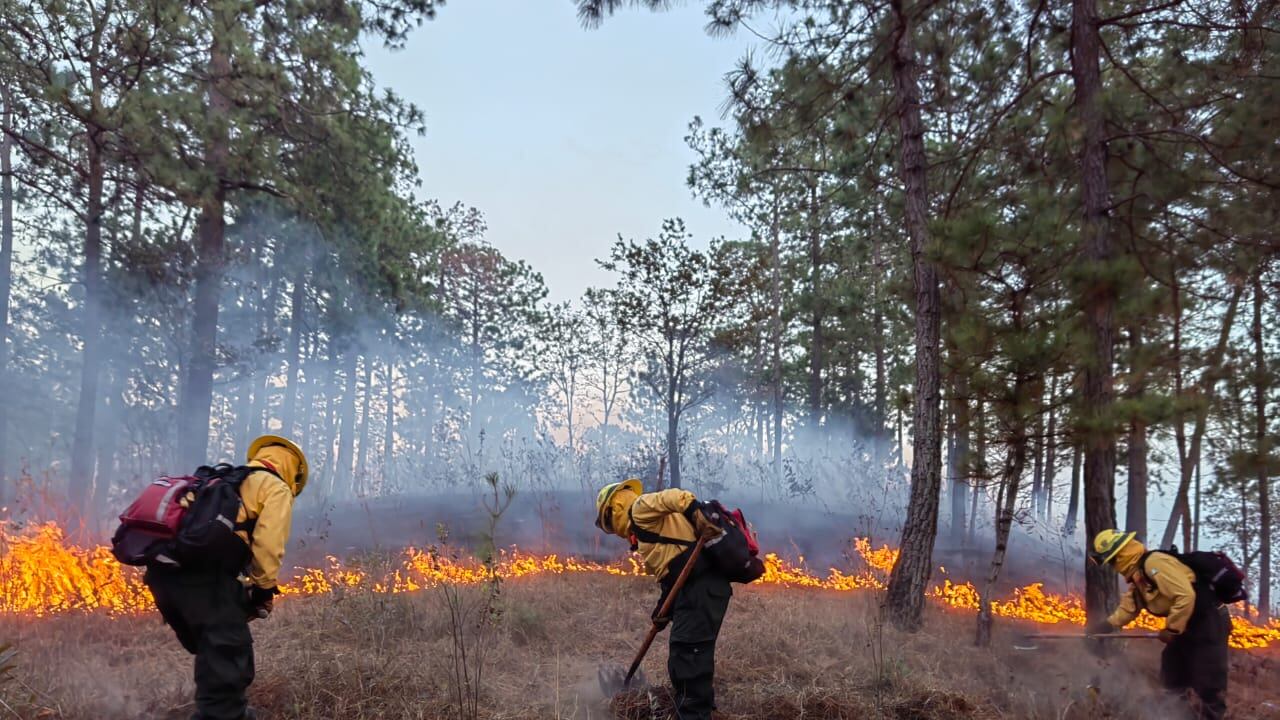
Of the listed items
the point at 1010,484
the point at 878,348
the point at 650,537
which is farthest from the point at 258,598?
the point at 878,348

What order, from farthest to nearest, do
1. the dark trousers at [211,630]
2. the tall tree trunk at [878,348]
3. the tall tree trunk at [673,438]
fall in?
the tall tree trunk at [878,348] < the tall tree trunk at [673,438] < the dark trousers at [211,630]

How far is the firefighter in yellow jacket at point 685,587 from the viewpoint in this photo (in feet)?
13.3

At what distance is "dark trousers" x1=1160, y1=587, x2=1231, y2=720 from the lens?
488 cm

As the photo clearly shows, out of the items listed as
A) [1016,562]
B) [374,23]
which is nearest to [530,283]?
[374,23]

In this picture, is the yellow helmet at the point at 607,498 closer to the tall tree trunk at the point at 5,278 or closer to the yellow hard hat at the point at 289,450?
the yellow hard hat at the point at 289,450

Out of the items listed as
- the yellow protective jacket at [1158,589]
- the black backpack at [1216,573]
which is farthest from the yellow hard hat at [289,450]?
the black backpack at [1216,573]

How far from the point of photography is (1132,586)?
5.19 m

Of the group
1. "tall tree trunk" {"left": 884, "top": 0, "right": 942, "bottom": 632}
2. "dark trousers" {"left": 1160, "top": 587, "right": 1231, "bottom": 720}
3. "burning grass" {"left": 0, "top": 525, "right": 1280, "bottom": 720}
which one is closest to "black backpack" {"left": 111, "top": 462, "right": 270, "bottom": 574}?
"burning grass" {"left": 0, "top": 525, "right": 1280, "bottom": 720}

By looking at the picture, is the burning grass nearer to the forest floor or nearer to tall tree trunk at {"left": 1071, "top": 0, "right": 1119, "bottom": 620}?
the forest floor

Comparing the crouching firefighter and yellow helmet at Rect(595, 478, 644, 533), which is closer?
the crouching firefighter

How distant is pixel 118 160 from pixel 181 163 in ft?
2.43

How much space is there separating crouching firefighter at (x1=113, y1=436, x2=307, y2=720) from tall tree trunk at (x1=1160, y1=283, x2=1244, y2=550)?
6.89m

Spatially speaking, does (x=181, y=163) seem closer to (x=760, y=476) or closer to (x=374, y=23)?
(x=374, y=23)

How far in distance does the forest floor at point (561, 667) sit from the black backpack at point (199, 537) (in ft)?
4.06
